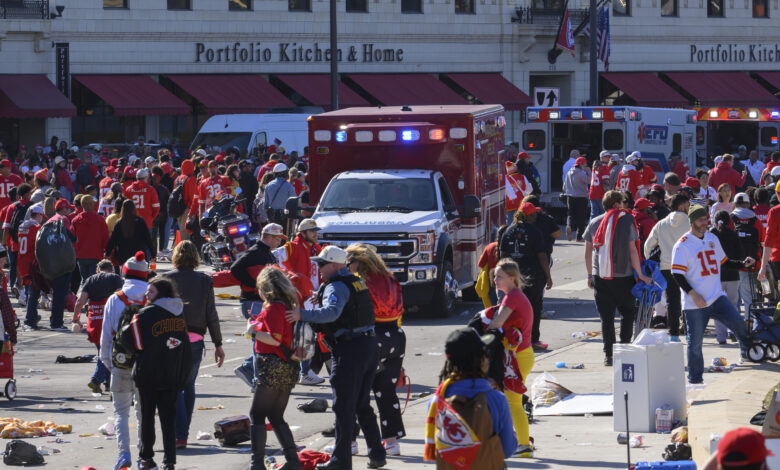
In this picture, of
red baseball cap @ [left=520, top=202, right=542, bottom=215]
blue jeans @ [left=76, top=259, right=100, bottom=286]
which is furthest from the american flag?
red baseball cap @ [left=520, top=202, right=542, bottom=215]

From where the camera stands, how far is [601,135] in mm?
31266

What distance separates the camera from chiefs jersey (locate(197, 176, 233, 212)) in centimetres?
2433

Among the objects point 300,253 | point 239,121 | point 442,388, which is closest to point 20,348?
point 300,253

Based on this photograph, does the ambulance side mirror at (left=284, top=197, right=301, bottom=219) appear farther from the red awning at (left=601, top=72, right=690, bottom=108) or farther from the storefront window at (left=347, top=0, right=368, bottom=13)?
the red awning at (left=601, top=72, right=690, bottom=108)

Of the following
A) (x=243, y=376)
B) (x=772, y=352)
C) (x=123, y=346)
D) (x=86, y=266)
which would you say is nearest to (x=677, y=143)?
(x=86, y=266)

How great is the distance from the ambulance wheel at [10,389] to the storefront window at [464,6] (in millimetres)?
40036

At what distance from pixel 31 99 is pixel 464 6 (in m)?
17.0

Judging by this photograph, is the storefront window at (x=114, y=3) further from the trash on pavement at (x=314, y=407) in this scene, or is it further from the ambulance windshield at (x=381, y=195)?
the trash on pavement at (x=314, y=407)

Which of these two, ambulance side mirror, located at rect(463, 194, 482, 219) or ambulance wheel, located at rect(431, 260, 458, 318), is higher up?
ambulance side mirror, located at rect(463, 194, 482, 219)

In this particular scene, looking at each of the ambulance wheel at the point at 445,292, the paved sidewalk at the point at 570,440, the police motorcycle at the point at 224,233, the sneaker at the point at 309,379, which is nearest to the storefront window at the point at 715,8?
the police motorcycle at the point at 224,233

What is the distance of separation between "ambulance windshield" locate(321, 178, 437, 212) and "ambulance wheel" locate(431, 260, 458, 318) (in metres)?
0.84

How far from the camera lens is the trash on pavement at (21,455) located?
11.1m

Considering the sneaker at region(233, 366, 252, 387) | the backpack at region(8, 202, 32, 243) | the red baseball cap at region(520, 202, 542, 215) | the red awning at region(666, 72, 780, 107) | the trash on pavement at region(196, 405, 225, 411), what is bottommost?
the trash on pavement at region(196, 405, 225, 411)

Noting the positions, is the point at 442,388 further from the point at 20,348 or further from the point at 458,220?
the point at 458,220
